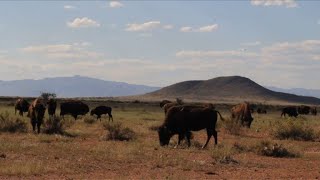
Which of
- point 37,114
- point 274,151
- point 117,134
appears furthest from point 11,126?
point 274,151

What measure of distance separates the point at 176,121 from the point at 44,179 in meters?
9.53

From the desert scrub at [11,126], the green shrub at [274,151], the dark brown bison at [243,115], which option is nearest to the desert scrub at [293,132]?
the dark brown bison at [243,115]

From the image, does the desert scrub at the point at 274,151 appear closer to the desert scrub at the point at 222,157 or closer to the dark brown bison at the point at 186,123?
the desert scrub at the point at 222,157

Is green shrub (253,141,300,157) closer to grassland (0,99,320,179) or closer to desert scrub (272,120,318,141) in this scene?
grassland (0,99,320,179)

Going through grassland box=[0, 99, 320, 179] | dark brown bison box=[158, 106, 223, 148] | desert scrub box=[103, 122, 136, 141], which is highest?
dark brown bison box=[158, 106, 223, 148]

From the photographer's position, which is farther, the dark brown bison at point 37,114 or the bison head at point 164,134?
the dark brown bison at point 37,114

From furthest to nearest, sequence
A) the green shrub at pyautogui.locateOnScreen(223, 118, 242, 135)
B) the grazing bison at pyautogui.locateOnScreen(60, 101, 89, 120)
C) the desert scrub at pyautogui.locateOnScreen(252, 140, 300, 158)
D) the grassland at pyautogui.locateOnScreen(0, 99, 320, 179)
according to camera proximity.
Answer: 1. the grazing bison at pyautogui.locateOnScreen(60, 101, 89, 120)
2. the green shrub at pyautogui.locateOnScreen(223, 118, 242, 135)
3. the desert scrub at pyautogui.locateOnScreen(252, 140, 300, 158)
4. the grassland at pyautogui.locateOnScreen(0, 99, 320, 179)

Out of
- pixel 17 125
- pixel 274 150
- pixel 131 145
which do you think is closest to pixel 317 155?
pixel 274 150

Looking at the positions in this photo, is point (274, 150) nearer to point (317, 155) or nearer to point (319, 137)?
point (317, 155)

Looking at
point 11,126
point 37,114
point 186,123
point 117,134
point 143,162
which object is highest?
point 37,114

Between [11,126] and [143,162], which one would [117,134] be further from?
[143,162]

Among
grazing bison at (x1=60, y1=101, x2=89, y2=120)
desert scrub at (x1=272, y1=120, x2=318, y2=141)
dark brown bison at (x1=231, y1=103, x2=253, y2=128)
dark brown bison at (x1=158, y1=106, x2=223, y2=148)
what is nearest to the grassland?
dark brown bison at (x1=158, y1=106, x2=223, y2=148)

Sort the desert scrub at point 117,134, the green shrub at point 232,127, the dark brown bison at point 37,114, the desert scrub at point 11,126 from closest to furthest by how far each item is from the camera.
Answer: the desert scrub at point 117,134, the dark brown bison at point 37,114, the desert scrub at point 11,126, the green shrub at point 232,127

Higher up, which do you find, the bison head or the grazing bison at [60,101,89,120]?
the grazing bison at [60,101,89,120]
